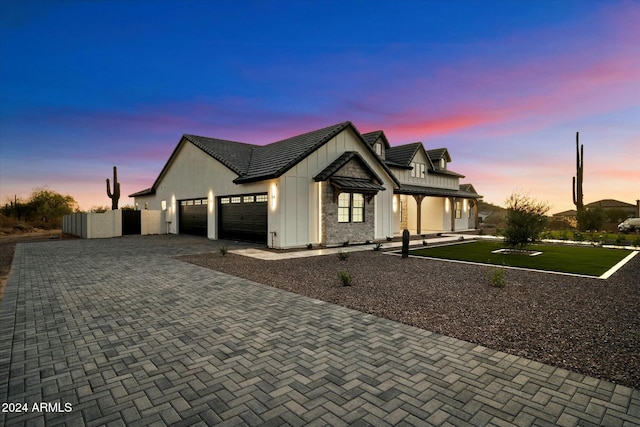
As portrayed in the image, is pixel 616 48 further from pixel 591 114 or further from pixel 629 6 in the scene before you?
pixel 591 114

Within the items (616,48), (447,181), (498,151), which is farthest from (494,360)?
(447,181)

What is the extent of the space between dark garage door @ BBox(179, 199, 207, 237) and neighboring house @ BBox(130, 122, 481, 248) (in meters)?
0.08

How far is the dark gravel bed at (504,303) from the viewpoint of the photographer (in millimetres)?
4277

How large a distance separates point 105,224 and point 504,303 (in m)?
27.9

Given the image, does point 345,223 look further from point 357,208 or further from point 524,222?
point 524,222

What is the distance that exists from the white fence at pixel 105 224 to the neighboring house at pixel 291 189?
109 centimetres

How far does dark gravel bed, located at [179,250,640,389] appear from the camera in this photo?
14.0 ft

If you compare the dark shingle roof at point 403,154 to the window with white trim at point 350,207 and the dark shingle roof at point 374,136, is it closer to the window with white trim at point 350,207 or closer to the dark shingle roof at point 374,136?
the dark shingle roof at point 374,136

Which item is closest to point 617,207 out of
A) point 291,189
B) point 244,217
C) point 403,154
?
point 403,154

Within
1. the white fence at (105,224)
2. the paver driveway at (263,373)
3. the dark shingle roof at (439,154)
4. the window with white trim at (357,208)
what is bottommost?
the paver driveway at (263,373)

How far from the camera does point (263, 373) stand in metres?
3.58

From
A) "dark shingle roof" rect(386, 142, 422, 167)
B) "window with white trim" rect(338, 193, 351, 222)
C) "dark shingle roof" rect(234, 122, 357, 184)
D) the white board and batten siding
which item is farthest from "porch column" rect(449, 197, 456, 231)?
"dark shingle roof" rect(234, 122, 357, 184)

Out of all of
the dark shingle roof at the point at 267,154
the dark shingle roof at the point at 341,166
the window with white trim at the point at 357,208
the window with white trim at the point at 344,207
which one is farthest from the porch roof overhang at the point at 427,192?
the window with white trim at the point at 344,207

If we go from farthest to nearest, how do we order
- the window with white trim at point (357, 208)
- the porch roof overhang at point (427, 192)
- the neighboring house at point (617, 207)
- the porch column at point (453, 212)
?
the neighboring house at point (617, 207)
the porch column at point (453, 212)
the porch roof overhang at point (427, 192)
the window with white trim at point (357, 208)
